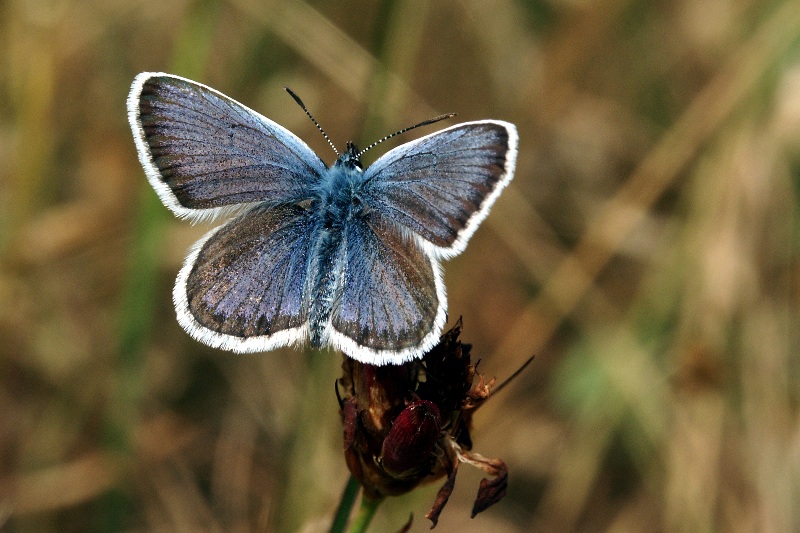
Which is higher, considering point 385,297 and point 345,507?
point 385,297

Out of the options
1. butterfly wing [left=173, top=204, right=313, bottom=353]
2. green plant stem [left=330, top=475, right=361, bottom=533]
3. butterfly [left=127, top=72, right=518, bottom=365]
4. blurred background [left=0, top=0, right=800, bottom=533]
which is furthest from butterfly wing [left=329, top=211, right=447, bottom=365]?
blurred background [left=0, top=0, right=800, bottom=533]

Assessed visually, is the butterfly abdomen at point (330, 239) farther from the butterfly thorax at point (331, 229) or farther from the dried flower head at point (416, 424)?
the dried flower head at point (416, 424)

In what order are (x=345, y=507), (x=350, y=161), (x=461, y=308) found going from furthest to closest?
(x=461, y=308)
(x=350, y=161)
(x=345, y=507)

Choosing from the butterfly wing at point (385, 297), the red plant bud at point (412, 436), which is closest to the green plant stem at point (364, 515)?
the red plant bud at point (412, 436)

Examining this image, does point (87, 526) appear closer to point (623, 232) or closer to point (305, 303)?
point (305, 303)

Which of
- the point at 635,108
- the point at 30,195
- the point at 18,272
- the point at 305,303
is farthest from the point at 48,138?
the point at 635,108

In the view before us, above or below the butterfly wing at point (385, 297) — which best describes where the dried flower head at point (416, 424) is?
below

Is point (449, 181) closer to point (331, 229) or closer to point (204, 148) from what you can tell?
point (331, 229)

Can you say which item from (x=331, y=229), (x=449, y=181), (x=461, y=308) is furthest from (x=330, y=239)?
(x=461, y=308)
